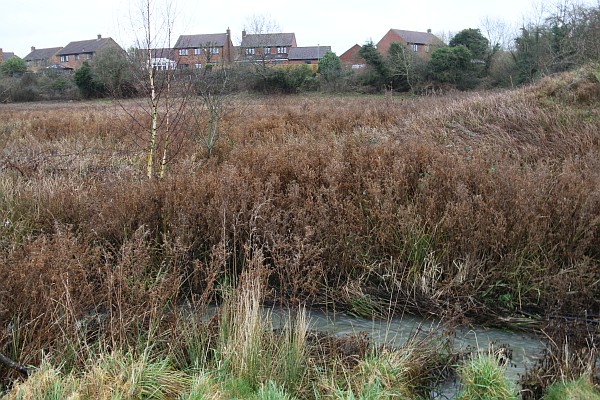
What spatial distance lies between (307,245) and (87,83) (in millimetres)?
37680

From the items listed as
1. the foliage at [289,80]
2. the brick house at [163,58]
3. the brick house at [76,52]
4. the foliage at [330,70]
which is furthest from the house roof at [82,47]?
the brick house at [163,58]

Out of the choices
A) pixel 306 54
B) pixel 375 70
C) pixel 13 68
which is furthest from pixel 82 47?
pixel 375 70

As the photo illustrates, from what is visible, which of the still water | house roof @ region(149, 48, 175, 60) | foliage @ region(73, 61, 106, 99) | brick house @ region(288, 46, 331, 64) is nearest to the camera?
the still water

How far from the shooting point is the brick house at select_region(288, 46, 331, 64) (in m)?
58.6

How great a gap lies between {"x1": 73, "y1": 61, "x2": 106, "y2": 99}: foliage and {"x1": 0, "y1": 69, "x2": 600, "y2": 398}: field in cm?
3213

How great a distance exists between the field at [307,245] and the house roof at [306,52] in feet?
176

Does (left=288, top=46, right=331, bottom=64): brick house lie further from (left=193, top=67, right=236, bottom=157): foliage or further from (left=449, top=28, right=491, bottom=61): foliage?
(left=193, top=67, right=236, bottom=157): foliage

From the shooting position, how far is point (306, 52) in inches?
2361

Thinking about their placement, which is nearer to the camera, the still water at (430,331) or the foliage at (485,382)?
the foliage at (485,382)

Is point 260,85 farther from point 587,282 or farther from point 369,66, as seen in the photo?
point 587,282

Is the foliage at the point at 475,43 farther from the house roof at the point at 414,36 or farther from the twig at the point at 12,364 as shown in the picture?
the twig at the point at 12,364

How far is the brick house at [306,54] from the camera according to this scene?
2308 inches

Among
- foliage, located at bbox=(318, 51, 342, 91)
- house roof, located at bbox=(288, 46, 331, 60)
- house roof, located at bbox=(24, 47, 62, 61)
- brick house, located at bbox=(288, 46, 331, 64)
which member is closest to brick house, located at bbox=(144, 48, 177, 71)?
foliage, located at bbox=(318, 51, 342, 91)

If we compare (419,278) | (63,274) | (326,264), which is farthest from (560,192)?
(63,274)
